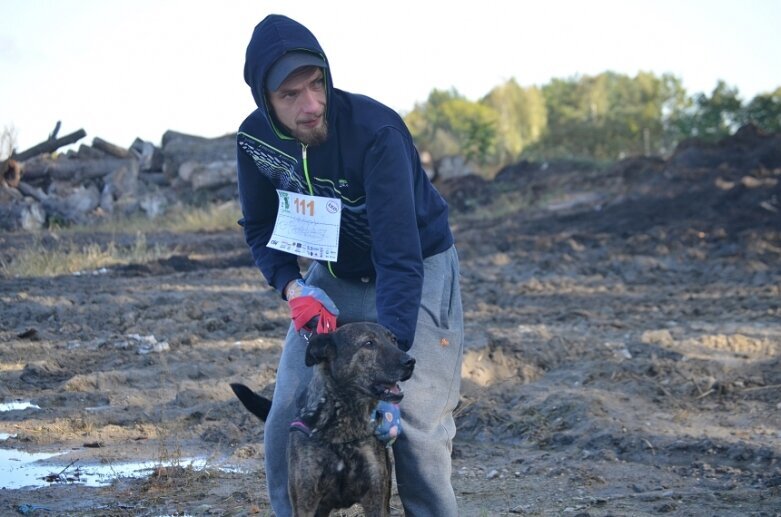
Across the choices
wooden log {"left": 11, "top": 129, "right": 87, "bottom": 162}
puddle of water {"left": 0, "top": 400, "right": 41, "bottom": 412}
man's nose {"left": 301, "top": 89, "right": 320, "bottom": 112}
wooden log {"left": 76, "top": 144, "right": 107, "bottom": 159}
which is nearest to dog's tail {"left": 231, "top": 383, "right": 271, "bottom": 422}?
man's nose {"left": 301, "top": 89, "right": 320, "bottom": 112}

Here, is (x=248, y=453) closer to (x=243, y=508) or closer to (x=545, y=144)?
(x=243, y=508)

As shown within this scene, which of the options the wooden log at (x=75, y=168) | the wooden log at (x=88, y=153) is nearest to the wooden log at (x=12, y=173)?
the wooden log at (x=75, y=168)

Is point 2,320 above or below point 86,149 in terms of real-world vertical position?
below

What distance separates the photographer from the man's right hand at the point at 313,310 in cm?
449

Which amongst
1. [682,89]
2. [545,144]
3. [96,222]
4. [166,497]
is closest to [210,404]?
[166,497]

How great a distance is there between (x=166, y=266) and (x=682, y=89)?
35937 mm

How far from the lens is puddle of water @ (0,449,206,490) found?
21.6 feet

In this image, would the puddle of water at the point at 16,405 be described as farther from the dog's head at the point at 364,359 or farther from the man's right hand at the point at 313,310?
the dog's head at the point at 364,359

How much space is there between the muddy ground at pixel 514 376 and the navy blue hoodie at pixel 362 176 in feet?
6.47

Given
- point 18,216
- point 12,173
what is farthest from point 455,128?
point 18,216

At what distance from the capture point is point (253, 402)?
5035mm

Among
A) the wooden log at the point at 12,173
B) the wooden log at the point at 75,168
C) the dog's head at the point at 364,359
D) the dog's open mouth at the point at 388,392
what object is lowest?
the dog's open mouth at the point at 388,392

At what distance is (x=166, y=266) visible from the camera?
56.3ft

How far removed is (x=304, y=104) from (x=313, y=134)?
134 millimetres
